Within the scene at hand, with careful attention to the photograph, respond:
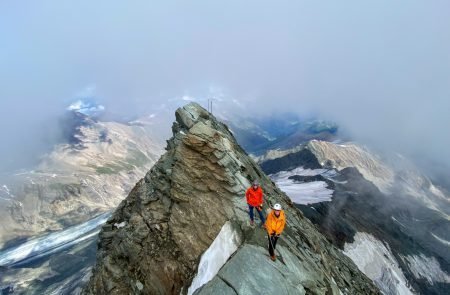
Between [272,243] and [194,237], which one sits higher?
[272,243]

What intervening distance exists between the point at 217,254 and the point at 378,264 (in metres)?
89.4

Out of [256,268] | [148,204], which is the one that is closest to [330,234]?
[148,204]

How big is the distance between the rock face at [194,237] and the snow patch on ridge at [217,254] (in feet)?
0.25

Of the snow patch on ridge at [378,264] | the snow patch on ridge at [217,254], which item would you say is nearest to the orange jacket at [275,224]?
the snow patch on ridge at [217,254]

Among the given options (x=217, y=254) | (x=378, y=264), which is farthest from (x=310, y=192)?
(x=217, y=254)

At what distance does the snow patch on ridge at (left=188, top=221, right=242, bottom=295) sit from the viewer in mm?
28641

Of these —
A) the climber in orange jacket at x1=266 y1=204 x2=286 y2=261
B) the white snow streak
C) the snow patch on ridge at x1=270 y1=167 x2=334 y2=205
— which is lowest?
the white snow streak

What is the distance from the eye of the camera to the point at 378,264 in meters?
109

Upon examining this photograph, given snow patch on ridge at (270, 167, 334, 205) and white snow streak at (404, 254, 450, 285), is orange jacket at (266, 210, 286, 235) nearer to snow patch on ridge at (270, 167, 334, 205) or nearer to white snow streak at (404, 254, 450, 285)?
snow patch on ridge at (270, 167, 334, 205)

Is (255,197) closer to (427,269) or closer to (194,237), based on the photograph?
(194,237)

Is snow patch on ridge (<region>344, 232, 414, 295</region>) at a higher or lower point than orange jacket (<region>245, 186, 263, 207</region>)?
lower

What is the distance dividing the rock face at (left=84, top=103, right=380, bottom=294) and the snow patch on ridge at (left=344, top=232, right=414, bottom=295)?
218ft

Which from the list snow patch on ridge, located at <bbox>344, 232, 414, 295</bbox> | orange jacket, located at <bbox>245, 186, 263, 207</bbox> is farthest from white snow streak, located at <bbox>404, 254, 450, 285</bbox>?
orange jacket, located at <bbox>245, 186, 263, 207</bbox>

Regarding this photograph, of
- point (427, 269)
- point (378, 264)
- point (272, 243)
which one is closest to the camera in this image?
point (272, 243)
